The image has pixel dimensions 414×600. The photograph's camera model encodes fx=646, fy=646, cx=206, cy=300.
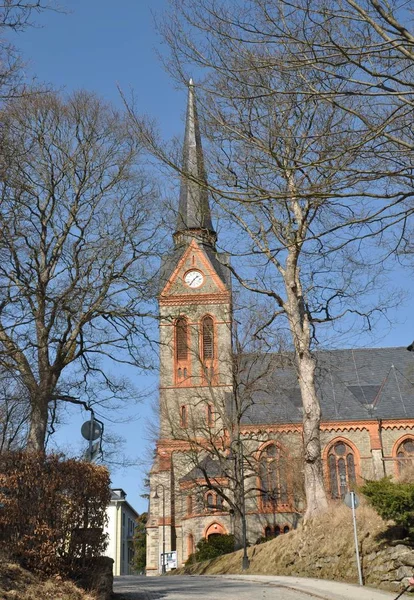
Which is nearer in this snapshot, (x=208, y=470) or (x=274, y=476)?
(x=274, y=476)

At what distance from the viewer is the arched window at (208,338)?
40.3m

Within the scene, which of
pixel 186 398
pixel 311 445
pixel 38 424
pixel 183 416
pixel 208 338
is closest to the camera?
pixel 38 424

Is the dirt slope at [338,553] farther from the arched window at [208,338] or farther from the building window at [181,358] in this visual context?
the building window at [181,358]

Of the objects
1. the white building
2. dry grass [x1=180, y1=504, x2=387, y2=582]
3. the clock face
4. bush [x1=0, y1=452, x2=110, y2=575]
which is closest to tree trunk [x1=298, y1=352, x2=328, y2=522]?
dry grass [x1=180, y1=504, x2=387, y2=582]

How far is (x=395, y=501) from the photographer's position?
36.8 ft

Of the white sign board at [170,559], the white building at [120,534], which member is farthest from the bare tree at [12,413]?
the white building at [120,534]

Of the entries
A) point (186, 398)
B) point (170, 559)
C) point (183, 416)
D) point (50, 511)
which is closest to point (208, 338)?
point (186, 398)

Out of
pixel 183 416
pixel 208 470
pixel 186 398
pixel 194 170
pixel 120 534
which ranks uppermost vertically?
pixel 186 398

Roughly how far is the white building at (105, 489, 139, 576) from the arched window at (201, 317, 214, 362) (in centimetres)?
2332

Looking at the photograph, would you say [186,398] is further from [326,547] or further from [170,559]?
[326,547]

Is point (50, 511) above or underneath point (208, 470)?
underneath

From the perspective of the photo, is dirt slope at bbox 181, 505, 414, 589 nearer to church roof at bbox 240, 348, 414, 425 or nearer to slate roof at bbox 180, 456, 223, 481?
slate roof at bbox 180, 456, 223, 481

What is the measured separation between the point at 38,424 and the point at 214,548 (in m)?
19.7

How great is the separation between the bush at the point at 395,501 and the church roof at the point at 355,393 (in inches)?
963
